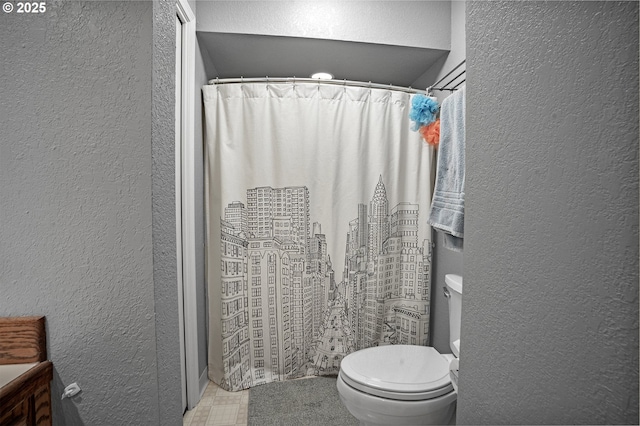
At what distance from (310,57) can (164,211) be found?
1551mm

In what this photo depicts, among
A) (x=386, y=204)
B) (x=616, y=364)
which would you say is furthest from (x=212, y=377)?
(x=616, y=364)

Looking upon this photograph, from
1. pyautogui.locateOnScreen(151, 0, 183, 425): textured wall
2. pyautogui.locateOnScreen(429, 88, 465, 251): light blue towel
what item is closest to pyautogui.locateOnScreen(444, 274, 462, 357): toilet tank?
pyautogui.locateOnScreen(429, 88, 465, 251): light blue towel

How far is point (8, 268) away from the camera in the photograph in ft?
2.24

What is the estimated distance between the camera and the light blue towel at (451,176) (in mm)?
1193

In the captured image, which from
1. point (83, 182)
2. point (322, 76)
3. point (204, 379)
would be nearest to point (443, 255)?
point (322, 76)

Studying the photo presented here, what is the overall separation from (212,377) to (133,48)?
183cm

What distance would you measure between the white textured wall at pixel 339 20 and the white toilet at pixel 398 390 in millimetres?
1363

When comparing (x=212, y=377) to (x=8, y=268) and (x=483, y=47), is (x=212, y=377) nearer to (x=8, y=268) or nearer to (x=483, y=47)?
(x=8, y=268)

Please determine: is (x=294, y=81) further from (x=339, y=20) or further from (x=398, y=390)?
(x=398, y=390)

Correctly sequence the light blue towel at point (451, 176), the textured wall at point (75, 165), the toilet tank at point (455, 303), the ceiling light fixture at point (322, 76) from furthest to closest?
the ceiling light fixture at point (322, 76) < the toilet tank at point (455, 303) < the light blue towel at point (451, 176) < the textured wall at point (75, 165)

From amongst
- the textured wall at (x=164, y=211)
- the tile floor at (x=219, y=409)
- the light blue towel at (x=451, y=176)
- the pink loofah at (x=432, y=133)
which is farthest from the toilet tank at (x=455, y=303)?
the textured wall at (x=164, y=211)

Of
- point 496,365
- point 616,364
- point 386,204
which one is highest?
point 386,204

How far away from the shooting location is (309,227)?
199 cm

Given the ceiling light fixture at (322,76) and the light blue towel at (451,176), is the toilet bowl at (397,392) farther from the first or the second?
the ceiling light fixture at (322,76)
